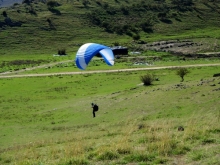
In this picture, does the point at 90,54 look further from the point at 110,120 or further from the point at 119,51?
the point at 119,51

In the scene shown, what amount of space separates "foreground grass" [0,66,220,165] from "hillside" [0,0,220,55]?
60748 mm

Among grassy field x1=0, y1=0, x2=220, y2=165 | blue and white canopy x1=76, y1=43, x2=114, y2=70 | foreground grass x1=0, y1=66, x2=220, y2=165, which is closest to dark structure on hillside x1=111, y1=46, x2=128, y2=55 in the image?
grassy field x1=0, y1=0, x2=220, y2=165

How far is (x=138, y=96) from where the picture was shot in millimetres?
38438

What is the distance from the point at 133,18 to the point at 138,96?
12377 cm

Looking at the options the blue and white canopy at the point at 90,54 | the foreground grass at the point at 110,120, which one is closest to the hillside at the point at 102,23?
the foreground grass at the point at 110,120

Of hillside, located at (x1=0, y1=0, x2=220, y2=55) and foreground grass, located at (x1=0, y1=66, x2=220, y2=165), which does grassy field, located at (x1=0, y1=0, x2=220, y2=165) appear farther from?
hillside, located at (x1=0, y1=0, x2=220, y2=55)

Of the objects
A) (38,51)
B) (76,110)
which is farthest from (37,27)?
(76,110)

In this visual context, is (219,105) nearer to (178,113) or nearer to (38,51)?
(178,113)

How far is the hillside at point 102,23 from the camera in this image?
128000mm

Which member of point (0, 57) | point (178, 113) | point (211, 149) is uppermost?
point (211, 149)

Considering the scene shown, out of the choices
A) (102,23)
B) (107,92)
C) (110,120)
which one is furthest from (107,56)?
(102,23)

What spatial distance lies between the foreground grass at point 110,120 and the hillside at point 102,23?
2392 inches

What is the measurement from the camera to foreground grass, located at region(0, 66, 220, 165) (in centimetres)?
1166

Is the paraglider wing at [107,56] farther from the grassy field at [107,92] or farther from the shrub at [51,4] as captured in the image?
the shrub at [51,4]
